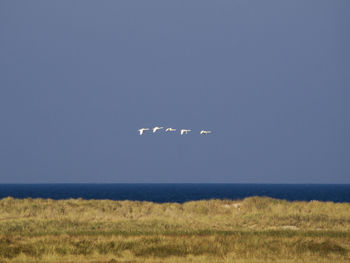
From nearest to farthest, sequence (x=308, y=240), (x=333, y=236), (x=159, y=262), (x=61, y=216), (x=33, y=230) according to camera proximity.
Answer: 1. (x=159, y=262)
2. (x=308, y=240)
3. (x=333, y=236)
4. (x=33, y=230)
5. (x=61, y=216)

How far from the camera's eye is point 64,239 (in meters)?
28.3

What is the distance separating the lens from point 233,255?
24.2m

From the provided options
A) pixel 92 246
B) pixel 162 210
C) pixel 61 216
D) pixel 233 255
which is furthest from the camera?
pixel 162 210

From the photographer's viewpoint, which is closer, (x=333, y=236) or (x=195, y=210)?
(x=333, y=236)

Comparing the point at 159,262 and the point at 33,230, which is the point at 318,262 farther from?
the point at 33,230

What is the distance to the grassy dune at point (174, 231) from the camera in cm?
2453

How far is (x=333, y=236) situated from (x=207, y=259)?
10.9m

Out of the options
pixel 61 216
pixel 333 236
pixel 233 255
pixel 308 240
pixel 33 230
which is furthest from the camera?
pixel 61 216

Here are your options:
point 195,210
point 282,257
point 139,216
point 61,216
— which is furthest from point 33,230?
point 282,257

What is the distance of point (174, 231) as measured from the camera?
34156 millimetres

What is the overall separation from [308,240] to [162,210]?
19.7 metres

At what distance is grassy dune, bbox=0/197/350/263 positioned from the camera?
2453 cm

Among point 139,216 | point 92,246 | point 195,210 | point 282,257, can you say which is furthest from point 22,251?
point 195,210

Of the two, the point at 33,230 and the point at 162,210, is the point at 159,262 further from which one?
the point at 162,210
